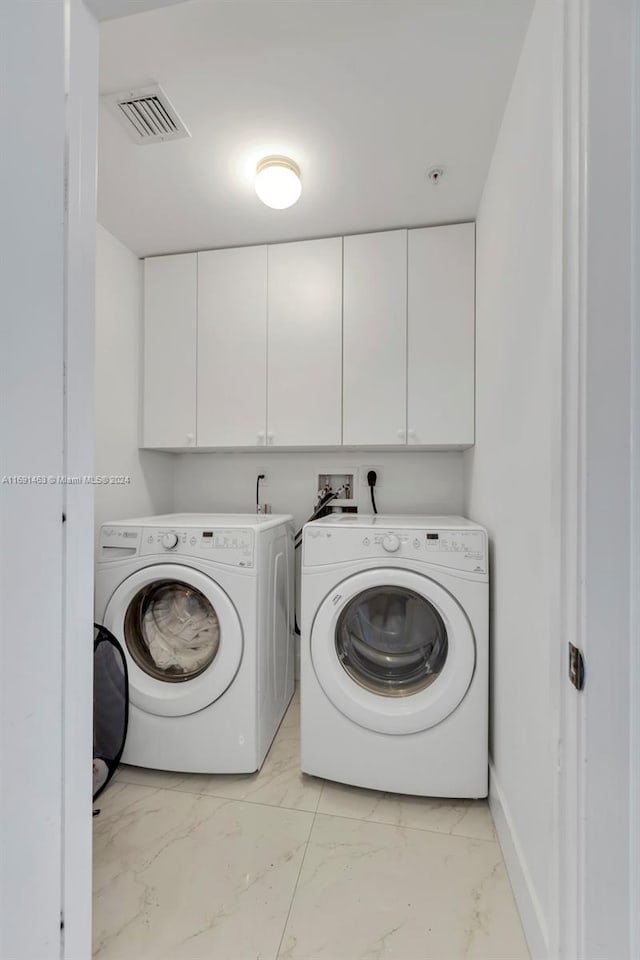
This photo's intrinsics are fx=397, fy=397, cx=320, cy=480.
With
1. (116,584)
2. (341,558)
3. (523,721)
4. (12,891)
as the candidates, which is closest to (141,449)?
(116,584)

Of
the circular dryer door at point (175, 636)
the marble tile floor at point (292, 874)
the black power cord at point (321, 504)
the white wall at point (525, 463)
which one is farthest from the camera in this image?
the black power cord at point (321, 504)

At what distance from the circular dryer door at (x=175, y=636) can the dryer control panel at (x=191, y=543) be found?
7 centimetres

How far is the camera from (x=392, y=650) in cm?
150

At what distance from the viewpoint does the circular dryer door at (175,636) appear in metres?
1.44

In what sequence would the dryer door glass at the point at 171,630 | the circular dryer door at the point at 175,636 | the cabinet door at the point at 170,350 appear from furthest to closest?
the cabinet door at the point at 170,350 → the dryer door glass at the point at 171,630 → the circular dryer door at the point at 175,636

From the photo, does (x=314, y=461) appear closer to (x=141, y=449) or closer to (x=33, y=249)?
(x=141, y=449)

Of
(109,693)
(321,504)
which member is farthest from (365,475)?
(109,693)

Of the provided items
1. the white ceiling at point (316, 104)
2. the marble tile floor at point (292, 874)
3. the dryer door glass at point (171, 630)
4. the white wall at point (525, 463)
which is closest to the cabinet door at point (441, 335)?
the white ceiling at point (316, 104)

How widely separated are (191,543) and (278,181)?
4.37ft

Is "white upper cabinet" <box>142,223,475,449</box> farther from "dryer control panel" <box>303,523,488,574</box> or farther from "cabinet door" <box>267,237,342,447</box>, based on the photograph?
"dryer control panel" <box>303,523,488,574</box>

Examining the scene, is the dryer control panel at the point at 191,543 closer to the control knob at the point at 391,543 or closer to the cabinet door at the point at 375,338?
the control knob at the point at 391,543

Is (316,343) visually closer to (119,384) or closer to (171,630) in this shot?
(119,384)

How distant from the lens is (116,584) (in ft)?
5.00

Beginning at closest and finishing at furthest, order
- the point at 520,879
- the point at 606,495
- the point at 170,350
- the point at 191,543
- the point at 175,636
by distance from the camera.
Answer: the point at 606,495
the point at 520,879
the point at 191,543
the point at 175,636
the point at 170,350
